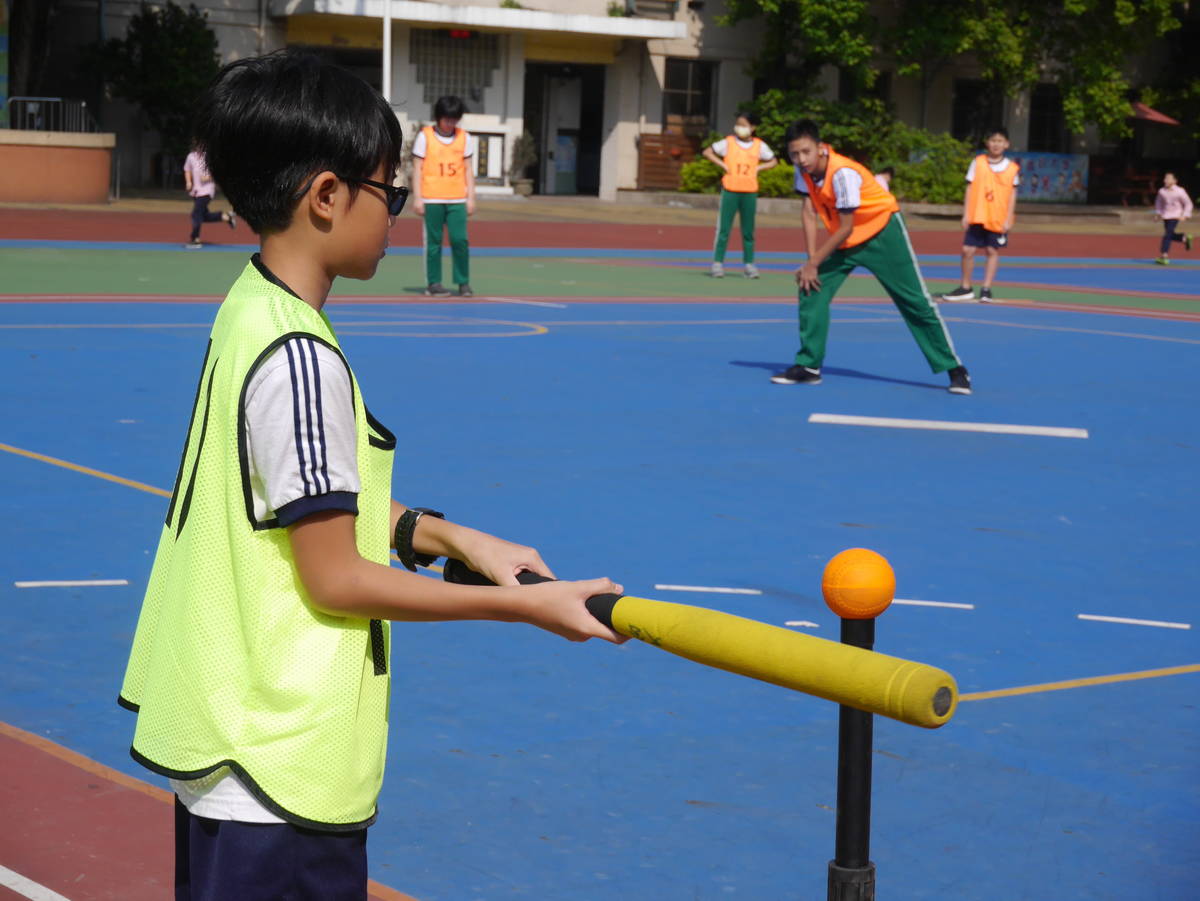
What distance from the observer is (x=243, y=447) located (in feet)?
7.32

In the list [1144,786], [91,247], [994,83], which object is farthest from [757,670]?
[994,83]

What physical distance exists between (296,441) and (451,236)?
1608 centimetres

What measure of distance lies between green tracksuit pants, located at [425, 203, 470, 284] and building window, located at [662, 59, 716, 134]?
28.8 m

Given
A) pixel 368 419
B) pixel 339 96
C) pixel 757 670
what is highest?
pixel 339 96

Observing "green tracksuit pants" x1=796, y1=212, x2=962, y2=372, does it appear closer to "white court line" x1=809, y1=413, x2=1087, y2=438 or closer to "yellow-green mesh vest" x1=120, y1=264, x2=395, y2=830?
"white court line" x1=809, y1=413, x2=1087, y2=438

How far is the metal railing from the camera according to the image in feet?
112

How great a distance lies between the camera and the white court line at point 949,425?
10516 mm

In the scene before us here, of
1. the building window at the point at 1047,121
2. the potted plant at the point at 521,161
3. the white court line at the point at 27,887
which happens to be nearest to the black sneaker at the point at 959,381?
the white court line at the point at 27,887

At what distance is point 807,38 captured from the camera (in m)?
44.3

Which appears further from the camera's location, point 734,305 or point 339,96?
point 734,305

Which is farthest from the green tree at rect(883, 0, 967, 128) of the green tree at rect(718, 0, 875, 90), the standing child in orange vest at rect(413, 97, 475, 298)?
the standing child in orange vest at rect(413, 97, 475, 298)

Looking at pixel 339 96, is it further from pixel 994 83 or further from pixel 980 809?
pixel 994 83

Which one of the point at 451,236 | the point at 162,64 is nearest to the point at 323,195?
the point at 451,236

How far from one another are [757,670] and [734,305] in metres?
17.1
